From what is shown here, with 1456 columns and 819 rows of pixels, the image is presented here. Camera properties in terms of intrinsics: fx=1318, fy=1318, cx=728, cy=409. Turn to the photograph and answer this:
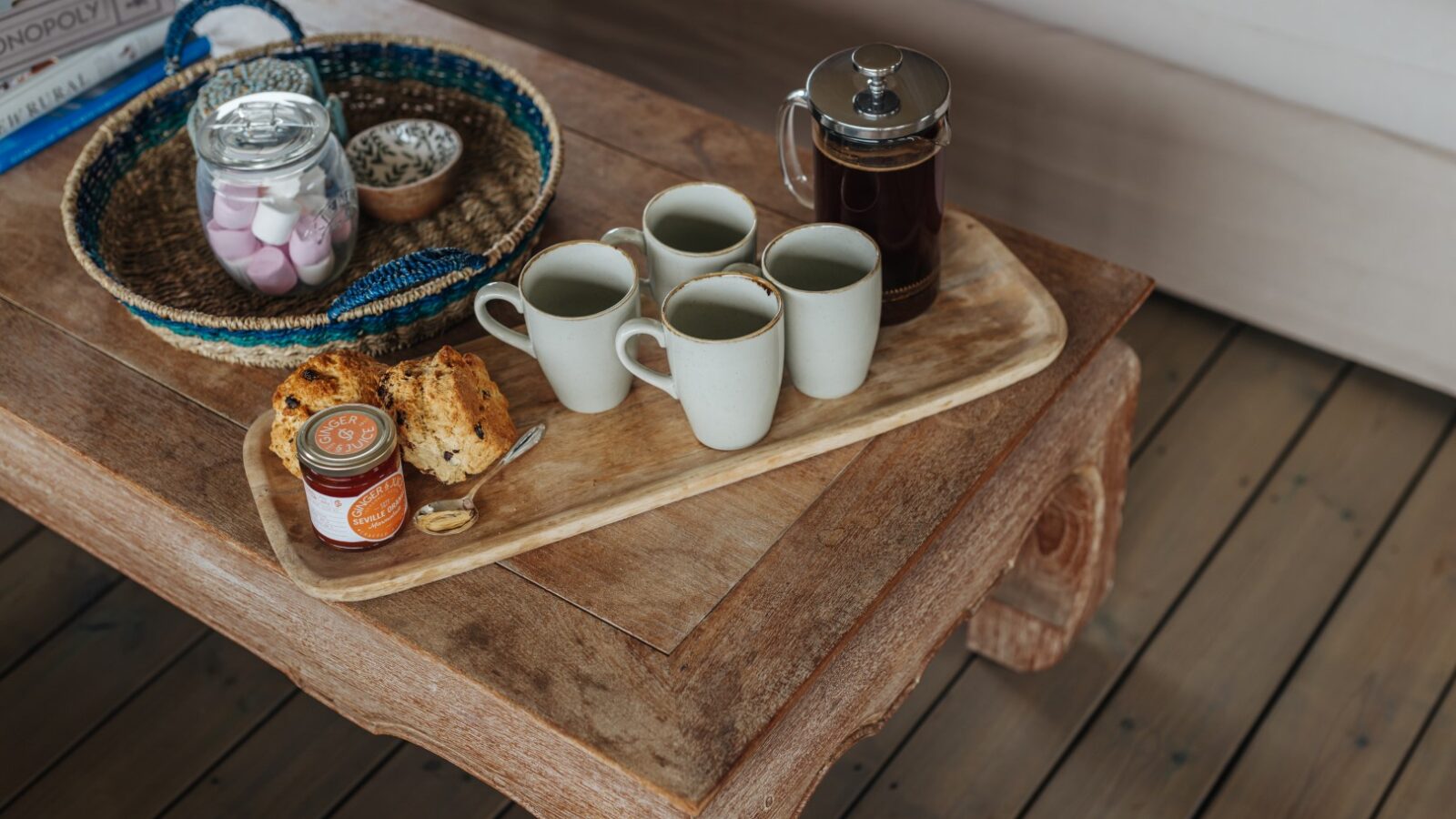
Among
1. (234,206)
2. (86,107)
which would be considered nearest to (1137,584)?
(234,206)

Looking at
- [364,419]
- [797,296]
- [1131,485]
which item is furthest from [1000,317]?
[1131,485]

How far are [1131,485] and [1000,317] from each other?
576 mm

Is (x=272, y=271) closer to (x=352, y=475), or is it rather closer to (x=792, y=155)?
(x=352, y=475)

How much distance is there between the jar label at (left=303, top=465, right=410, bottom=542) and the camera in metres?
0.80

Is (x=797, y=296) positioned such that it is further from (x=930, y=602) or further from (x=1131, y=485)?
(x=1131, y=485)

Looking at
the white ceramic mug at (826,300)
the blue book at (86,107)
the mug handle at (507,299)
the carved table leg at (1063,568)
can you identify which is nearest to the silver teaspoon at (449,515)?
the mug handle at (507,299)

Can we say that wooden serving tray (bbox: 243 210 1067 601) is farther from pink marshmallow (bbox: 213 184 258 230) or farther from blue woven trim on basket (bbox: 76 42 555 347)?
pink marshmallow (bbox: 213 184 258 230)

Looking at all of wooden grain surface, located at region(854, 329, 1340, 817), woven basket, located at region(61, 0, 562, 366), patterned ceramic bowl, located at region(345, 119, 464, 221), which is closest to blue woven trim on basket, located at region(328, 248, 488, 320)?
woven basket, located at region(61, 0, 562, 366)

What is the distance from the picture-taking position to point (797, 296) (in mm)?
835

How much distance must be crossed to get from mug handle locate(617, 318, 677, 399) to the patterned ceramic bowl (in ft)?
1.06

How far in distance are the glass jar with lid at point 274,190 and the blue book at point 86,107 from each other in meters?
0.28

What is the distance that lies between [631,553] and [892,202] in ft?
0.96

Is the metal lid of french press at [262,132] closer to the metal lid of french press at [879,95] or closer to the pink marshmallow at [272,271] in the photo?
the pink marshmallow at [272,271]

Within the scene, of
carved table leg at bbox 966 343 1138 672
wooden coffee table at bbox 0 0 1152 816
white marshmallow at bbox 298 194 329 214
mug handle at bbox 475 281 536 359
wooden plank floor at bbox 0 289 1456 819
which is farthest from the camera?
wooden plank floor at bbox 0 289 1456 819
